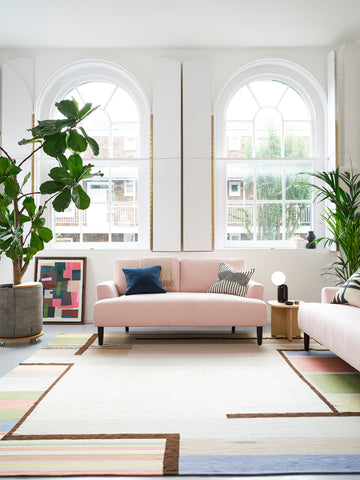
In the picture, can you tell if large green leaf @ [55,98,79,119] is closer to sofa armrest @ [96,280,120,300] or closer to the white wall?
the white wall

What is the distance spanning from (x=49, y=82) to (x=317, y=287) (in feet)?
14.7

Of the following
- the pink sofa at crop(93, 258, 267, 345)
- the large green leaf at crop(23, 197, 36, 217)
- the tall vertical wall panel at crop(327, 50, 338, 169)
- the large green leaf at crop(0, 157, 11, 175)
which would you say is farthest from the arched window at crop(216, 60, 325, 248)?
the large green leaf at crop(0, 157, 11, 175)

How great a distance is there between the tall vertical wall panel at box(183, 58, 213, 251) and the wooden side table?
4.33 ft

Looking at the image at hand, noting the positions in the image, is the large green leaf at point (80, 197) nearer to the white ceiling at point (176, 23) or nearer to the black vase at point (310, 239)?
the white ceiling at point (176, 23)

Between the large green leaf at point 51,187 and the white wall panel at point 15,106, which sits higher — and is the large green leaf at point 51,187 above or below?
below

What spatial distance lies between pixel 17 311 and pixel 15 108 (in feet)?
9.48

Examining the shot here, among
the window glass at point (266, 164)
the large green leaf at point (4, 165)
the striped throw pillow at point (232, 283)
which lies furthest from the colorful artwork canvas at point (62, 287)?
the window glass at point (266, 164)

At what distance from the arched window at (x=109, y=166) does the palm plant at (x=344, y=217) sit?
244 cm

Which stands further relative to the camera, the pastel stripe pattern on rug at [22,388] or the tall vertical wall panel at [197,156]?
the tall vertical wall panel at [197,156]

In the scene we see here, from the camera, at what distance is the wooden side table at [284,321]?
4.56 meters

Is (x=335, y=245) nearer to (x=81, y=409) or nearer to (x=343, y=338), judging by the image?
(x=343, y=338)

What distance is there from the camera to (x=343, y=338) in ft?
10.1

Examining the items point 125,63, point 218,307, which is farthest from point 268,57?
point 218,307

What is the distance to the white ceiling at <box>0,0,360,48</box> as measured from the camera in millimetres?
4625
